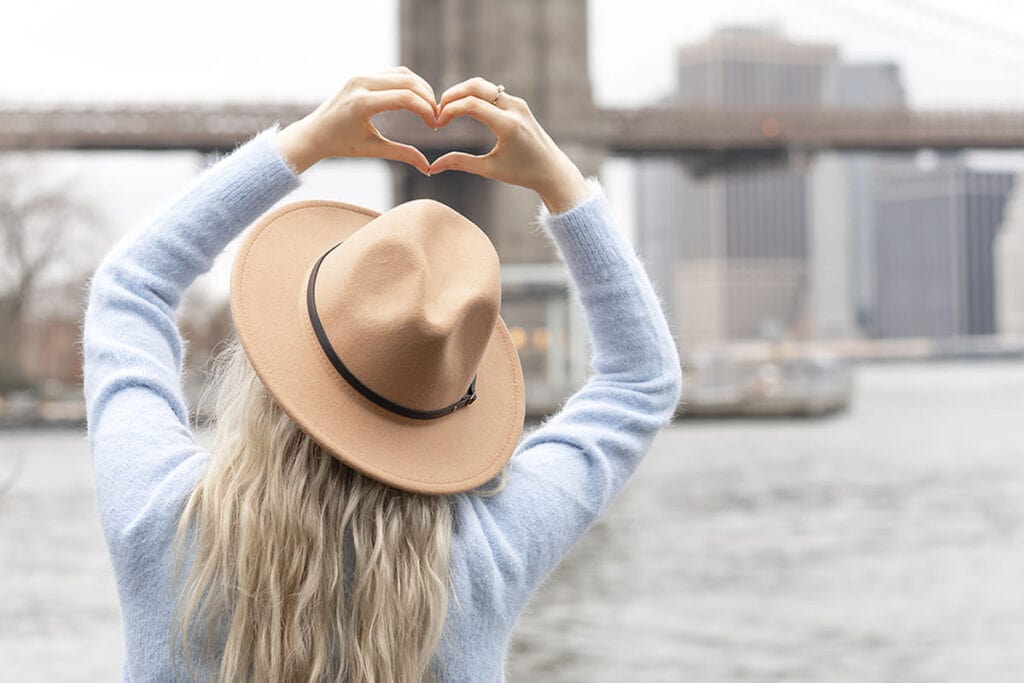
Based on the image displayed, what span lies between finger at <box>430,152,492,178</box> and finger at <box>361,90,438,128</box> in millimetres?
41

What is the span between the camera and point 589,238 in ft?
4.63

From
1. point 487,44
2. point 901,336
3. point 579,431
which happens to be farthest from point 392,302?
point 901,336

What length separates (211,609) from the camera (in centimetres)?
124

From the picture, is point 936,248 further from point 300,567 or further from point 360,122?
point 300,567

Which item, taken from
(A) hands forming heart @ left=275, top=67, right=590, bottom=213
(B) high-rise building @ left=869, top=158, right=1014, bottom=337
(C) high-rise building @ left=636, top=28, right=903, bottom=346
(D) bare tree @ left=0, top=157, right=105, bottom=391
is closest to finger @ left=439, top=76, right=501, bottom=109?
(A) hands forming heart @ left=275, top=67, right=590, bottom=213

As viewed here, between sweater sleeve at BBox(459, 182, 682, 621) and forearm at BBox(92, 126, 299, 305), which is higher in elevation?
forearm at BBox(92, 126, 299, 305)

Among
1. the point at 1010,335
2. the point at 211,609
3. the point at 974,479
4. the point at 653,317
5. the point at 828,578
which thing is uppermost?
the point at 653,317

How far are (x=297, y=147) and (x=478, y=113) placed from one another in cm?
19

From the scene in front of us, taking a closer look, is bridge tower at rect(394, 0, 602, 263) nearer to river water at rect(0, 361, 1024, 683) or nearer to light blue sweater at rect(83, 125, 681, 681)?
river water at rect(0, 361, 1024, 683)

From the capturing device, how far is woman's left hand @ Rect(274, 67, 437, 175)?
1.28 m

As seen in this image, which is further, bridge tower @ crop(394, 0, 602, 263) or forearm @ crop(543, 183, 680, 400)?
bridge tower @ crop(394, 0, 602, 263)

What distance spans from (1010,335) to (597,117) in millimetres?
138609

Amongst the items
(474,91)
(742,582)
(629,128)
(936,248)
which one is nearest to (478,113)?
(474,91)

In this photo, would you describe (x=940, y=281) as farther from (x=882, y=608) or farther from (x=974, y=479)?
(x=882, y=608)
